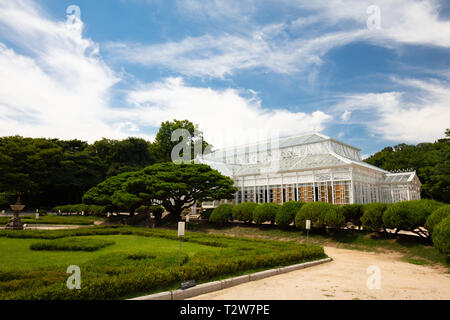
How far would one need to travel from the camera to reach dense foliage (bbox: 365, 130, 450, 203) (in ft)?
98.6

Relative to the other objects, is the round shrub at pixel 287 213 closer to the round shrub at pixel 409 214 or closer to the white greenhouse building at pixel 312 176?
the white greenhouse building at pixel 312 176

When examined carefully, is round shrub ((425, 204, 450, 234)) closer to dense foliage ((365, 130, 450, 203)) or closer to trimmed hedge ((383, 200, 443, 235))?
trimmed hedge ((383, 200, 443, 235))

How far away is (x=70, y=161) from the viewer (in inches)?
1732

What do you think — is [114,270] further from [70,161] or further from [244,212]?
[70,161]

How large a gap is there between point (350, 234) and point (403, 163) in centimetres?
3325

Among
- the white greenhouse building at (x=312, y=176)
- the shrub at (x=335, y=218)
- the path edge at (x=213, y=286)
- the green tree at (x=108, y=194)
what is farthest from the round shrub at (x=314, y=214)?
the green tree at (x=108, y=194)

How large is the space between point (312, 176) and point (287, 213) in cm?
634

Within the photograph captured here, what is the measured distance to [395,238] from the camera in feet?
50.3

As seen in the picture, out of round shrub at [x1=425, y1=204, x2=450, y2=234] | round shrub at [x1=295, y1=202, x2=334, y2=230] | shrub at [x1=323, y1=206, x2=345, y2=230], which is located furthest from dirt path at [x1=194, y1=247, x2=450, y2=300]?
round shrub at [x1=295, y1=202, x2=334, y2=230]

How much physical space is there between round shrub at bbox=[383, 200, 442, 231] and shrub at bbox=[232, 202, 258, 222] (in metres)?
9.71

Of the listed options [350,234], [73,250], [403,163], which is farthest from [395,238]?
[403,163]
